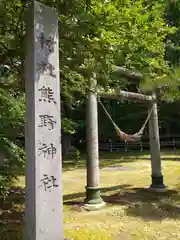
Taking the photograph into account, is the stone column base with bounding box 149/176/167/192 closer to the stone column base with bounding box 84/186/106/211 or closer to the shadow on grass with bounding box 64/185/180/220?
the shadow on grass with bounding box 64/185/180/220

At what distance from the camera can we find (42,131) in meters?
3.07

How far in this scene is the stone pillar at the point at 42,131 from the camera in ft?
9.87

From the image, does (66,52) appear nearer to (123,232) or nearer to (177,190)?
(123,232)

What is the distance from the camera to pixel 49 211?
307cm

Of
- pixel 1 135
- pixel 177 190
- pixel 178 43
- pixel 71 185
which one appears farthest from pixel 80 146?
pixel 1 135

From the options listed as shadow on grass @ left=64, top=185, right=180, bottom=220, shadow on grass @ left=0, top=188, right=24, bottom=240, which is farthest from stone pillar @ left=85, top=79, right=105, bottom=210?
shadow on grass @ left=0, top=188, right=24, bottom=240

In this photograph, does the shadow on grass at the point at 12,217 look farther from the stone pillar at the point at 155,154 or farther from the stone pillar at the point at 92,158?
the stone pillar at the point at 155,154

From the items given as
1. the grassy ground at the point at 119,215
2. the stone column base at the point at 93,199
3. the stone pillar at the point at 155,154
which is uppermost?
the stone pillar at the point at 155,154

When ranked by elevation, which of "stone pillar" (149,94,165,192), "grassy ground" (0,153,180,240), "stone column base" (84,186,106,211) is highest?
"stone pillar" (149,94,165,192)

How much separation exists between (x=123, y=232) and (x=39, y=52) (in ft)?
11.0

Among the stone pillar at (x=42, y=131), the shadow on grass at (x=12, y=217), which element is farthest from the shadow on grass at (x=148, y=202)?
the stone pillar at (x=42, y=131)

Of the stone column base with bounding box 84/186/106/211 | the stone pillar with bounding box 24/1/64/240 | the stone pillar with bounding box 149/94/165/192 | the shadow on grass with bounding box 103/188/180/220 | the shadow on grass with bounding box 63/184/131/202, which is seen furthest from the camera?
the stone pillar with bounding box 149/94/165/192

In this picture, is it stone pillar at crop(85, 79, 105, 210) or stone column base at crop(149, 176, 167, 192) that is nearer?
stone pillar at crop(85, 79, 105, 210)

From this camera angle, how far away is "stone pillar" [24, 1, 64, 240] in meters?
3.01
